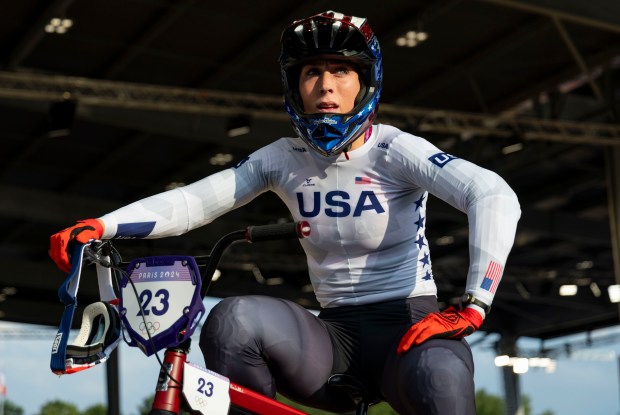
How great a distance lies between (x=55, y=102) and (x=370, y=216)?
35.3ft

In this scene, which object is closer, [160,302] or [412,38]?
[160,302]

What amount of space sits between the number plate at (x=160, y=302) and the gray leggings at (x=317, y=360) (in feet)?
0.67

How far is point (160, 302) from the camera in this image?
2377mm

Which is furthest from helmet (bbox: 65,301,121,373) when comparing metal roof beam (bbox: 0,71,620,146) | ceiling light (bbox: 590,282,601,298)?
ceiling light (bbox: 590,282,601,298)

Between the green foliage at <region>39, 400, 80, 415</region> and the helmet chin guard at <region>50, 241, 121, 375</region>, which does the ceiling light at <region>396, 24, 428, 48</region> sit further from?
the green foliage at <region>39, 400, 80, 415</region>

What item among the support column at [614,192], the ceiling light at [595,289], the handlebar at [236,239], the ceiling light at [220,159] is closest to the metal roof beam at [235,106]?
the support column at [614,192]

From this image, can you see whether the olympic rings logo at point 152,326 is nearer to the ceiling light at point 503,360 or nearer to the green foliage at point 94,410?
the ceiling light at point 503,360

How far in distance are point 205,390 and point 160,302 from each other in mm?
232

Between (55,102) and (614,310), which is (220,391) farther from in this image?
(614,310)

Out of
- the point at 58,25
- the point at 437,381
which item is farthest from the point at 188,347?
the point at 58,25

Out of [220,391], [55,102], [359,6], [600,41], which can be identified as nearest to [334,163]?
[220,391]

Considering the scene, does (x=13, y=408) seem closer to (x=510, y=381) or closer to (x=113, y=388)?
(x=113, y=388)

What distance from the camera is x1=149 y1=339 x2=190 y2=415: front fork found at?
2332 millimetres

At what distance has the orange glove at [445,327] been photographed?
258 cm
